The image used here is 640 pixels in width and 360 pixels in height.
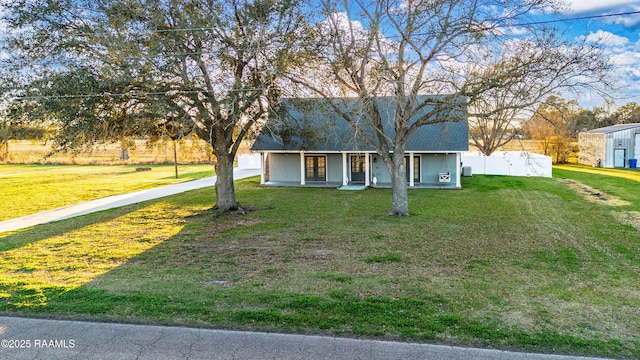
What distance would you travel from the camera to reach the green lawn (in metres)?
17.8

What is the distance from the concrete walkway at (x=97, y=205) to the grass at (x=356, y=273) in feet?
3.59

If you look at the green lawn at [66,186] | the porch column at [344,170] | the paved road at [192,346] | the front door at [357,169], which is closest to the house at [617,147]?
the front door at [357,169]

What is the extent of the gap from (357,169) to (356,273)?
16.3 metres

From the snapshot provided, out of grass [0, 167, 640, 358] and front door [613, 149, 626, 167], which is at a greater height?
front door [613, 149, 626, 167]

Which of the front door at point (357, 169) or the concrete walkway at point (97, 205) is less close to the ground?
the front door at point (357, 169)

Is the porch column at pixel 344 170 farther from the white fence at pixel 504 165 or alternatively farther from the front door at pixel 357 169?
the white fence at pixel 504 165

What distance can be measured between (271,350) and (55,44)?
1095 cm

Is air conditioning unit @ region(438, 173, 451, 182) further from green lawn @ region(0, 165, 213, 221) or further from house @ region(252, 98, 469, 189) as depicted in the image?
green lawn @ region(0, 165, 213, 221)

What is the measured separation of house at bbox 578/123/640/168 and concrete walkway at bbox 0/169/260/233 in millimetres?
28095

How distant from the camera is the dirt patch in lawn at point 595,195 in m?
16.3

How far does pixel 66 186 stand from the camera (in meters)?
24.3

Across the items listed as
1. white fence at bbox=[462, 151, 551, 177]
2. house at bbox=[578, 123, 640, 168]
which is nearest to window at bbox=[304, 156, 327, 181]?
white fence at bbox=[462, 151, 551, 177]

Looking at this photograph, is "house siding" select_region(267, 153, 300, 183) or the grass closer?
the grass

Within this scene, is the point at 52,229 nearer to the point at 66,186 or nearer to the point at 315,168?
the point at 66,186
